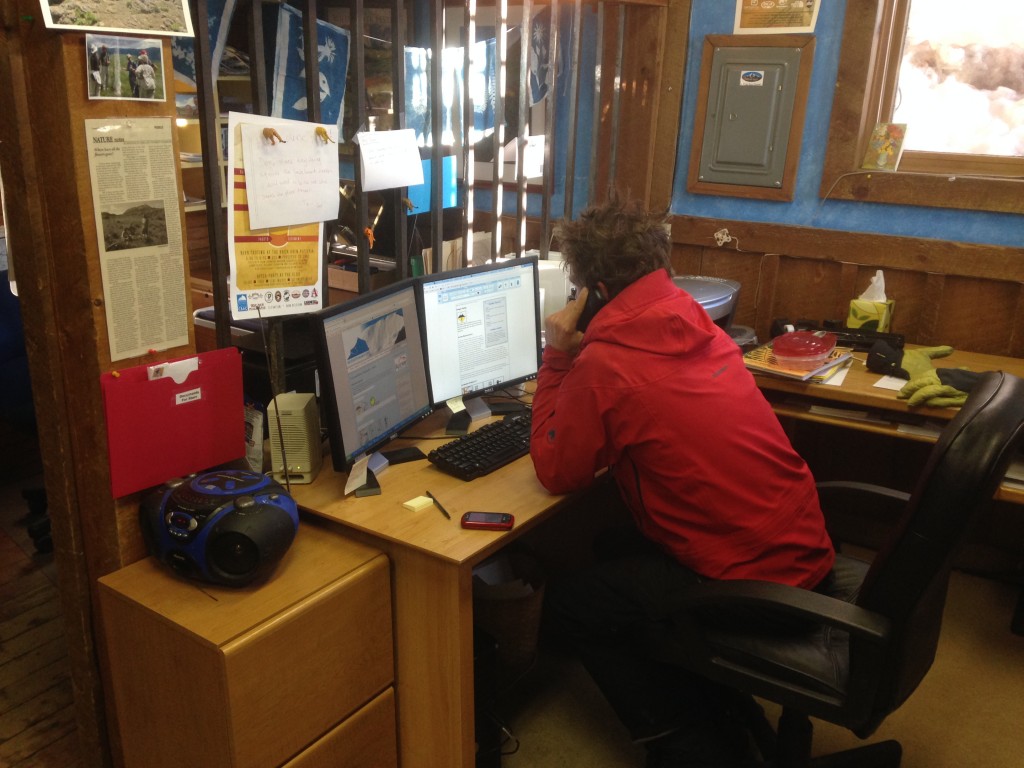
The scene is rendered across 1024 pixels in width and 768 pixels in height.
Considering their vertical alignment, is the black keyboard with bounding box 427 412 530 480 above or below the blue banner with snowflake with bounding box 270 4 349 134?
below

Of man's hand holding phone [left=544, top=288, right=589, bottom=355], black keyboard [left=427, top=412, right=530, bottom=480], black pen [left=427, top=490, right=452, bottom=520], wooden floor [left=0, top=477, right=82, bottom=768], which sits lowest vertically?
wooden floor [left=0, top=477, right=82, bottom=768]

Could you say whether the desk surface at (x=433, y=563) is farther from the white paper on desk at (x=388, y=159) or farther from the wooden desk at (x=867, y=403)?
the wooden desk at (x=867, y=403)

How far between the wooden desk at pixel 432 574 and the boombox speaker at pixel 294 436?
4 cm

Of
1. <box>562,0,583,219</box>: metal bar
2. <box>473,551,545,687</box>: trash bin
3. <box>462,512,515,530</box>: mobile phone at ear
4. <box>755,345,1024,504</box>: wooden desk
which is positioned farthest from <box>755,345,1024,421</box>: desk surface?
<box>462,512,515,530</box>: mobile phone at ear

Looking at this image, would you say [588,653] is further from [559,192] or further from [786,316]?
[559,192]

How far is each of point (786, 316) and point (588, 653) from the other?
1513 millimetres

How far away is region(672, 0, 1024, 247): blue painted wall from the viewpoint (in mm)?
2588

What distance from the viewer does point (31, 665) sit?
2299 mm

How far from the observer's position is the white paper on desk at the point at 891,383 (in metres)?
2.32

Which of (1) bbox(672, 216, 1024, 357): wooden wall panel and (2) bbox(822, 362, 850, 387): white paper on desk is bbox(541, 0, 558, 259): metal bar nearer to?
(1) bbox(672, 216, 1024, 357): wooden wall panel

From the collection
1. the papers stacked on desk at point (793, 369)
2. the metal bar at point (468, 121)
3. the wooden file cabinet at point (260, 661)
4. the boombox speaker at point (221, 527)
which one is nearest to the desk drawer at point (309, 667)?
the wooden file cabinet at point (260, 661)

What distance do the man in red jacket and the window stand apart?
1.12 meters

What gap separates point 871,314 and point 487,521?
64.1 inches

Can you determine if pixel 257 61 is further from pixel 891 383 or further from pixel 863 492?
pixel 891 383
